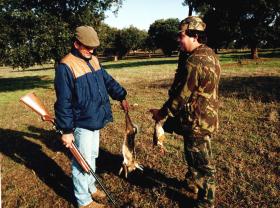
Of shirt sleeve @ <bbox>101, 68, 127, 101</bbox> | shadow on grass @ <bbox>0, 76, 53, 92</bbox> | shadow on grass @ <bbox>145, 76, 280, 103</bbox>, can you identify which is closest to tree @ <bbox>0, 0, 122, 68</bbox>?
shadow on grass @ <bbox>0, 76, 53, 92</bbox>

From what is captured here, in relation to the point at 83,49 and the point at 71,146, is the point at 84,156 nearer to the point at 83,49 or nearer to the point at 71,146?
the point at 71,146

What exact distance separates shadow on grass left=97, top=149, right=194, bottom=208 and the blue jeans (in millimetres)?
1310

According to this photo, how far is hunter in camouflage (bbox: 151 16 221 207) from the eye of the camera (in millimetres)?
4391

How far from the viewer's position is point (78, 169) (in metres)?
5.17

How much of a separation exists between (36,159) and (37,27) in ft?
39.8

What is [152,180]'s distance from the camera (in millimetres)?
6477

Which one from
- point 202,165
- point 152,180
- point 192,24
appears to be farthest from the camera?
point 152,180

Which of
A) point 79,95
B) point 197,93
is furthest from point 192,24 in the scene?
point 79,95

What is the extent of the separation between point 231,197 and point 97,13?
1671 cm

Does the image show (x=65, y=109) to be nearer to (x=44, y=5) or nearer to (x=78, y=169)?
(x=78, y=169)

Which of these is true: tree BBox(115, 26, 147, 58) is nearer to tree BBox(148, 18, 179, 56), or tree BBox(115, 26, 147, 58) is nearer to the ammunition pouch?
tree BBox(148, 18, 179, 56)

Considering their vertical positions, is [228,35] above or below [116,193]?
above

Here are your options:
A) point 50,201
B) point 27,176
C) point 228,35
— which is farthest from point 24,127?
point 228,35

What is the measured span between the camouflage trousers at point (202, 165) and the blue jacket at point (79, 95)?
1.37 m
